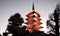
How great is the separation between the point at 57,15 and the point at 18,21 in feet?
29.6

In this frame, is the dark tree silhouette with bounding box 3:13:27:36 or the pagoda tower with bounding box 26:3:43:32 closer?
the dark tree silhouette with bounding box 3:13:27:36

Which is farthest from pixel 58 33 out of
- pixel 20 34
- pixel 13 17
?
→ pixel 13 17

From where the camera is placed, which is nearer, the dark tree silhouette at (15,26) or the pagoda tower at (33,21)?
the dark tree silhouette at (15,26)

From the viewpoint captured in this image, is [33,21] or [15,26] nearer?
[15,26]

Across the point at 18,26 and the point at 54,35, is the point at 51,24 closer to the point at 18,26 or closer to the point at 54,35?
the point at 54,35

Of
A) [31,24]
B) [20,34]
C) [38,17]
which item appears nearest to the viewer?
[20,34]

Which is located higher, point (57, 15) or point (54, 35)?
point (57, 15)

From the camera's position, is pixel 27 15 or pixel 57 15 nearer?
pixel 57 15

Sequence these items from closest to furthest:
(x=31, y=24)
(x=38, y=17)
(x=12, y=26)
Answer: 1. (x=12, y=26)
2. (x=31, y=24)
3. (x=38, y=17)

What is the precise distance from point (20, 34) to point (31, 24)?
21.8 meters

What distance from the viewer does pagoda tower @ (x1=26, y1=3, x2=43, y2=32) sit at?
56.8 meters

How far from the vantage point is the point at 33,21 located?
57.4m

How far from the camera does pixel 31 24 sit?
57281mm

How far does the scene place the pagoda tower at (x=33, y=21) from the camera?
56750mm
